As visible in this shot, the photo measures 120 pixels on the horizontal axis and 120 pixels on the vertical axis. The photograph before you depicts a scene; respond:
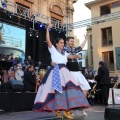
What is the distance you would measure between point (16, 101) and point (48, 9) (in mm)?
10052

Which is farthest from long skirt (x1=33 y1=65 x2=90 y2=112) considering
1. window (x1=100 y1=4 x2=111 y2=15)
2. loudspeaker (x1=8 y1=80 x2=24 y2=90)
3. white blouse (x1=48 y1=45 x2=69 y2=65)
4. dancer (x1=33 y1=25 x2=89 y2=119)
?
window (x1=100 y1=4 x2=111 y2=15)

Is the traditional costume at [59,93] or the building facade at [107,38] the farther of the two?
the building facade at [107,38]

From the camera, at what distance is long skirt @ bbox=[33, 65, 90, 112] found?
3.95 m

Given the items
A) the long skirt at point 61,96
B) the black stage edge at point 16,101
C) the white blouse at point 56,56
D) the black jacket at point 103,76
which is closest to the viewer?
the long skirt at point 61,96

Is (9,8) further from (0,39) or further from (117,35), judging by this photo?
(117,35)

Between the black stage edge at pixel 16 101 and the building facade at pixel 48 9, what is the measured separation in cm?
680

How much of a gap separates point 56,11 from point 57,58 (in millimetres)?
12127

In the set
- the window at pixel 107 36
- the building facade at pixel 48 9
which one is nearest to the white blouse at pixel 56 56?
the building facade at pixel 48 9

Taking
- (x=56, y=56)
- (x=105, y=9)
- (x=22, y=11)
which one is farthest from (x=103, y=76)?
(x=105, y=9)

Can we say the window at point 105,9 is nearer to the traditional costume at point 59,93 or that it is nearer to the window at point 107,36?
the window at point 107,36

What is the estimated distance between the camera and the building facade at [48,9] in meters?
13.1

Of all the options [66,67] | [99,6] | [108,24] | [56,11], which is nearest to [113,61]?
[108,24]

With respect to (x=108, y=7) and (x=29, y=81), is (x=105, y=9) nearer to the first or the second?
(x=108, y=7)

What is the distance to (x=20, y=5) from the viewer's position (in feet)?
44.8
